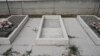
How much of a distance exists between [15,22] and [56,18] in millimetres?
1686

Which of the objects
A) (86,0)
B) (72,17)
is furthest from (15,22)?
(86,0)

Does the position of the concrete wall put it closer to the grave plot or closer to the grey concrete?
the grave plot

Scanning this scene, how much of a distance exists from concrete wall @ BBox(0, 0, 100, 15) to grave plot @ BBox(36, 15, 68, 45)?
46cm

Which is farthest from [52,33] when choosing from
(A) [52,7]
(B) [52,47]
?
(A) [52,7]

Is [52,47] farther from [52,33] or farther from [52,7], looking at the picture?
[52,7]

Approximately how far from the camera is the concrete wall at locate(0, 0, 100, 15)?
14.8ft

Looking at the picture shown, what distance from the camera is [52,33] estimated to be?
324 centimetres

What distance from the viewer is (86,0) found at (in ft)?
14.6

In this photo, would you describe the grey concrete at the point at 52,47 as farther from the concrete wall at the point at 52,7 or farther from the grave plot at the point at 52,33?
the concrete wall at the point at 52,7

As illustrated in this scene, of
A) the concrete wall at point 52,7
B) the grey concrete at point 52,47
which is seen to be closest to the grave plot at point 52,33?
the grey concrete at point 52,47

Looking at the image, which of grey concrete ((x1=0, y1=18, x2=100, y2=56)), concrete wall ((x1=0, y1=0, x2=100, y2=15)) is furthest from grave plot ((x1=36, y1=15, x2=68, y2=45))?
concrete wall ((x1=0, y1=0, x2=100, y2=15))

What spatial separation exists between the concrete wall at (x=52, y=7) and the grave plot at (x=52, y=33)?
46 cm

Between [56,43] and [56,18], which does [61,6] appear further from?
[56,43]

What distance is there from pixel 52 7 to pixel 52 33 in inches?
68.6
